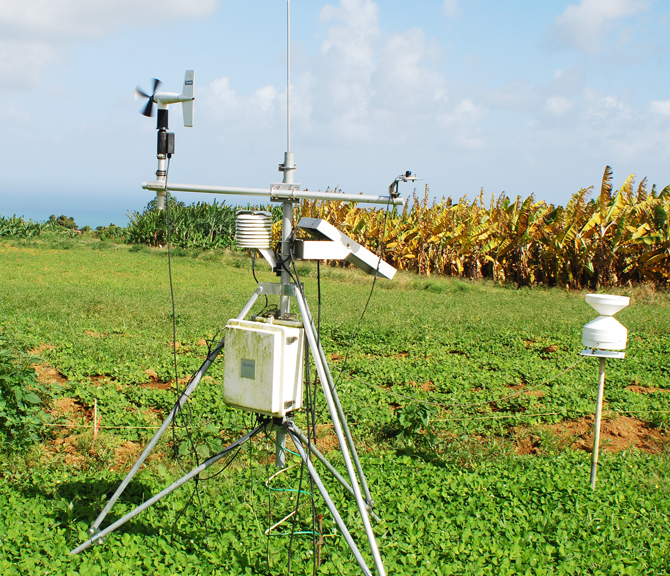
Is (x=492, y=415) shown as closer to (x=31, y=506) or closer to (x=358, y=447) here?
(x=358, y=447)

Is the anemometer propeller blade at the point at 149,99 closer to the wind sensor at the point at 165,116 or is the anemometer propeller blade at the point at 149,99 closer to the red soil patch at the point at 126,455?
the wind sensor at the point at 165,116

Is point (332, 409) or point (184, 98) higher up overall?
point (184, 98)

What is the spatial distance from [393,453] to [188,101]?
10.2 ft

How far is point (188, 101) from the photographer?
3049mm

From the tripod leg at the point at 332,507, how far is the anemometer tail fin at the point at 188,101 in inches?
69.0

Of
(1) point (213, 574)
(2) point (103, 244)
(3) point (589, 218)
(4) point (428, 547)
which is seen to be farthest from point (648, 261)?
(2) point (103, 244)

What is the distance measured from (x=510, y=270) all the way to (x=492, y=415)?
13.7 meters

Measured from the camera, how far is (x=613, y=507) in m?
3.85

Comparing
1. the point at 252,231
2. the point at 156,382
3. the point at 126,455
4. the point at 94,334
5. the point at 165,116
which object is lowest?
the point at 126,455

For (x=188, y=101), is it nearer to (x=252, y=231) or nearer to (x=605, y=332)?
(x=252, y=231)

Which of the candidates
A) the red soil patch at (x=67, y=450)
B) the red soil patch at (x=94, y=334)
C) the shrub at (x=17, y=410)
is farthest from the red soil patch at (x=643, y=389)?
the red soil patch at (x=94, y=334)

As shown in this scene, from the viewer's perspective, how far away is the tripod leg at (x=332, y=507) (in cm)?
264

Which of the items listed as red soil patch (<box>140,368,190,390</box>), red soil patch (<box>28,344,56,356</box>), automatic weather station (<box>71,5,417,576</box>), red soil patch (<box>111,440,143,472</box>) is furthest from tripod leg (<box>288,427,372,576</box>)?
red soil patch (<box>28,344,56,356</box>)

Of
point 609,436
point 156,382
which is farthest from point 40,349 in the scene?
point 609,436
